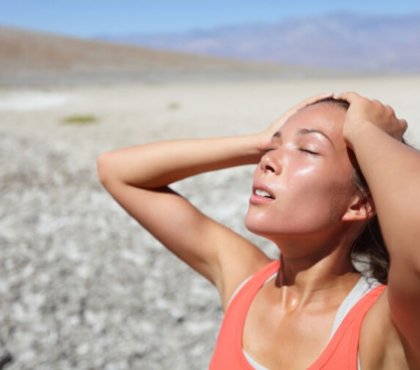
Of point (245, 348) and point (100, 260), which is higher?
point (245, 348)

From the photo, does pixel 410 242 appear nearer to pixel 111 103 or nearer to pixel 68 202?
pixel 68 202

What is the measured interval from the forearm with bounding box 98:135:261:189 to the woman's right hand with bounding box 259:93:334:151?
0.12 feet

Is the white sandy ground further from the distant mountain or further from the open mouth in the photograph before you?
the distant mountain

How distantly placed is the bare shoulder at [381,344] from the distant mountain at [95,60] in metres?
58.3

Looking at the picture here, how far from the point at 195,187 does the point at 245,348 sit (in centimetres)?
791

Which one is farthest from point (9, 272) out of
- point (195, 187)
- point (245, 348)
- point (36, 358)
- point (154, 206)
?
point (245, 348)

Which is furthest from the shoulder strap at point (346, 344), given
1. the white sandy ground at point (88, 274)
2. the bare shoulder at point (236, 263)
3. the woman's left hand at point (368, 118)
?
the white sandy ground at point (88, 274)

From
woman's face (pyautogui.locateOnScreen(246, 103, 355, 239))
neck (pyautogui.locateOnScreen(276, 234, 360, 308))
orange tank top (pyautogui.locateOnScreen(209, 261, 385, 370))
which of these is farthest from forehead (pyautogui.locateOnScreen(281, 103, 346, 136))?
orange tank top (pyautogui.locateOnScreen(209, 261, 385, 370))

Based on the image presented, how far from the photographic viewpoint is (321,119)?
8.37 ft

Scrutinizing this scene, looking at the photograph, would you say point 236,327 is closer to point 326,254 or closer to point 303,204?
point 326,254

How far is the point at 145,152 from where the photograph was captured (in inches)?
130

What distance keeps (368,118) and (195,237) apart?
109cm

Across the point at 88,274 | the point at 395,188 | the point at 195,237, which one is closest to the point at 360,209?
the point at 395,188

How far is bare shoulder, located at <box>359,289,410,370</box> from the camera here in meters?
2.12
